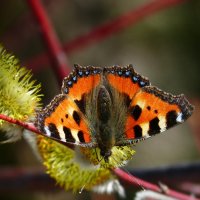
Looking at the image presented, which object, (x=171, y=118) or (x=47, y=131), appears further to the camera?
(x=171, y=118)

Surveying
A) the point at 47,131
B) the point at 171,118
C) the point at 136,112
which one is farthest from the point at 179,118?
the point at 47,131

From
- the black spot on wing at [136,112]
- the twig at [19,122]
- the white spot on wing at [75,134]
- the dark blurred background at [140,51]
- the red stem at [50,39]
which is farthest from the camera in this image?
the dark blurred background at [140,51]

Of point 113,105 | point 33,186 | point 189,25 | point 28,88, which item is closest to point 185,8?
point 189,25

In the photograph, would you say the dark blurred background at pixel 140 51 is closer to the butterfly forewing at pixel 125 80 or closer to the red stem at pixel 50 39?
the red stem at pixel 50 39

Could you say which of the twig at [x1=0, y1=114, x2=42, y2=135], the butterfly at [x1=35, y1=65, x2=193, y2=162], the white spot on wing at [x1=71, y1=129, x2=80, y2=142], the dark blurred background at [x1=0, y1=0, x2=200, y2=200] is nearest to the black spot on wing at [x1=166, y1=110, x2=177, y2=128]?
the butterfly at [x1=35, y1=65, x2=193, y2=162]

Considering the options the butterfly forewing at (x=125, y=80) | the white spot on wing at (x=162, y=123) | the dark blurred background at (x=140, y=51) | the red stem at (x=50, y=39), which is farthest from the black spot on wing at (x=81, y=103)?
the dark blurred background at (x=140, y=51)

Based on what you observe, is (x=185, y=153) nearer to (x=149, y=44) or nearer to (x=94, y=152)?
(x=149, y=44)

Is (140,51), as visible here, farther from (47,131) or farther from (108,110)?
(47,131)
